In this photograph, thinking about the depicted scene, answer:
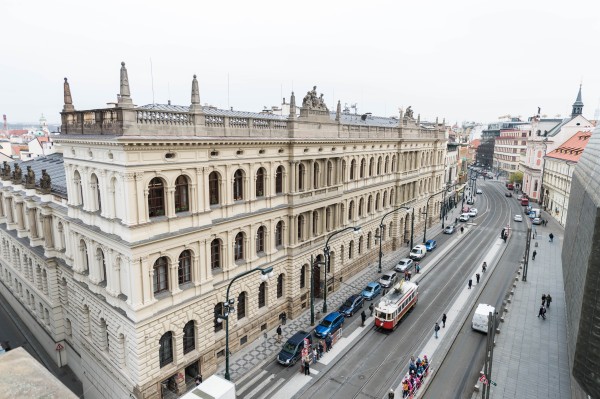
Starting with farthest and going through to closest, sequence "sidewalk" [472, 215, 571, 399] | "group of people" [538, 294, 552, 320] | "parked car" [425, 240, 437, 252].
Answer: "parked car" [425, 240, 437, 252] < "group of people" [538, 294, 552, 320] < "sidewalk" [472, 215, 571, 399]

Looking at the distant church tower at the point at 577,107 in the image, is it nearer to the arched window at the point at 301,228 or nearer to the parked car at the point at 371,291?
the parked car at the point at 371,291

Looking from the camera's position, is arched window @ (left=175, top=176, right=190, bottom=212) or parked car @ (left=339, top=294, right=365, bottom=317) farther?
parked car @ (left=339, top=294, right=365, bottom=317)

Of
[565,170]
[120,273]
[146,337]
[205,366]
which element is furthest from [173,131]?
[565,170]

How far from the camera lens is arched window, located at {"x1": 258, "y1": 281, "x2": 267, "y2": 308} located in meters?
33.5

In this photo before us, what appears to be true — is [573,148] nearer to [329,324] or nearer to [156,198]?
[329,324]

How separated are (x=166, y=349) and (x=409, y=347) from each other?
19.1 m

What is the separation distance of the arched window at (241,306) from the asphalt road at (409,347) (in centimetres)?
799

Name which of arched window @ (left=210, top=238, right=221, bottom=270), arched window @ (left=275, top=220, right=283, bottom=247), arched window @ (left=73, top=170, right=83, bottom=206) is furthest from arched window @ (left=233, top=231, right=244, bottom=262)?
arched window @ (left=73, top=170, right=83, bottom=206)

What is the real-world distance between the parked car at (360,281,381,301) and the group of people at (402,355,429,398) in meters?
11.5

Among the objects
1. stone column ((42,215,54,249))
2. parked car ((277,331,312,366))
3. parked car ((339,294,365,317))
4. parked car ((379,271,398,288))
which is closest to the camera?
parked car ((277,331,312,366))

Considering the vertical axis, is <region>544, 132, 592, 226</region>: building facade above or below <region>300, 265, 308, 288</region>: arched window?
above

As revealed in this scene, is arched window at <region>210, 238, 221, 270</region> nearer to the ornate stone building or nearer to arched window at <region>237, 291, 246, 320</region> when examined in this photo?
the ornate stone building

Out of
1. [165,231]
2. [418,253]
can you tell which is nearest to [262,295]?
[165,231]

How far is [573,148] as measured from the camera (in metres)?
75.9
